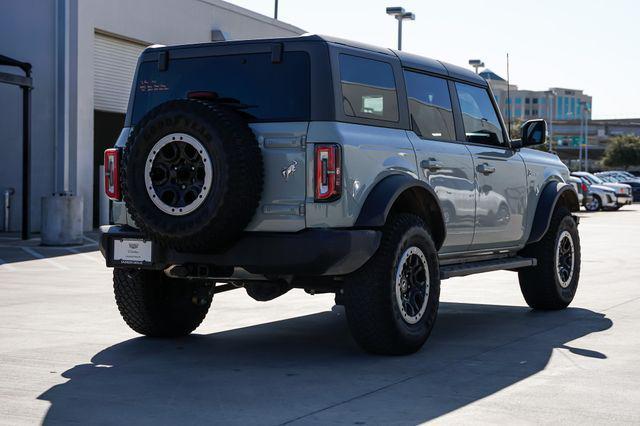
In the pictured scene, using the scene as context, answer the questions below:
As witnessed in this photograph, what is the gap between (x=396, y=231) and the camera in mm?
7078

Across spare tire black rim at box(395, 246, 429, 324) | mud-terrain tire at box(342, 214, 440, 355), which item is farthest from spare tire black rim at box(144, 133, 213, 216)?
spare tire black rim at box(395, 246, 429, 324)

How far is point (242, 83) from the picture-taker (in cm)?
723

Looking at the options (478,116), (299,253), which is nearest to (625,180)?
(478,116)

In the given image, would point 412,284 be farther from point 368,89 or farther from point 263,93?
point 263,93

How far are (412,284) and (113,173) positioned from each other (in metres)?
2.22

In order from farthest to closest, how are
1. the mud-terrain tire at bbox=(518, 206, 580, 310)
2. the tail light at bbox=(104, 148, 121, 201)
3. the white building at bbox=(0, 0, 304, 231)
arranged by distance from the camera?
1. the white building at bbox=(0, 0, 304, 231)
2. the mud-terrain tire at bbox=(518, 206, 580, 310)
3. the tail light at bbox=(104, 148, 121, 201)

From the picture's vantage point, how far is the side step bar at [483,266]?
26.2ft

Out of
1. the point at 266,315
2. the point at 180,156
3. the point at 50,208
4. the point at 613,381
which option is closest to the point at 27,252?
the point at 50,208

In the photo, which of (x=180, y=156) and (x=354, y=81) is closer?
(x=180, y=156)

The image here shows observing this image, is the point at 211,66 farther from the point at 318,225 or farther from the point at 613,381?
the point at 613,381

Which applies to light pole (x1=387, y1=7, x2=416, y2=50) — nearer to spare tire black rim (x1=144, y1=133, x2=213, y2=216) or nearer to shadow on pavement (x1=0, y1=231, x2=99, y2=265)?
shadow on pavement (x1=0, y1=231, x2=99, y2=265)

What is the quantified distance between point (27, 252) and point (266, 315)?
8.76 metres

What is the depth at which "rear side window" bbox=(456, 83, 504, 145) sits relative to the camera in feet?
28.9

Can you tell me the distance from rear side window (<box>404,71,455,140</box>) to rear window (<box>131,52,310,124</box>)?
1.14 metres
